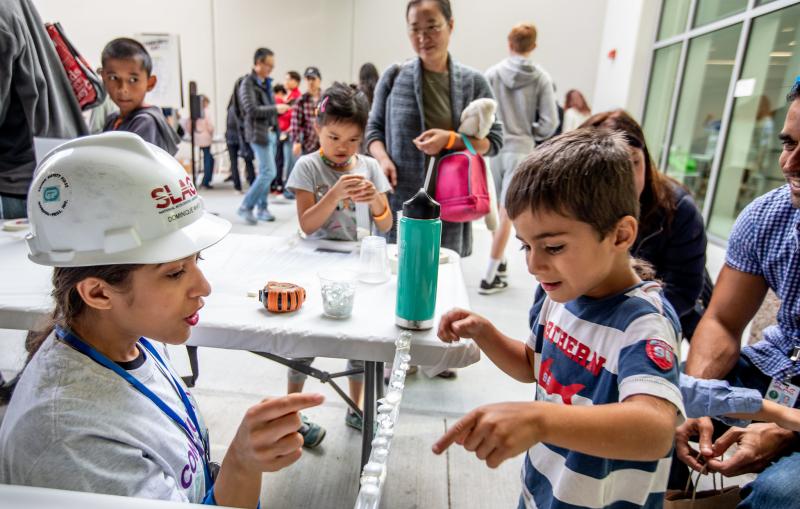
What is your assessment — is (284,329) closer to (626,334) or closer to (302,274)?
(302,274)

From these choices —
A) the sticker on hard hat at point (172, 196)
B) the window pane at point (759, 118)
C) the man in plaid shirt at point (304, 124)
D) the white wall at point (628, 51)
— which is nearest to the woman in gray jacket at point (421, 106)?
the sticker on hard hat at point (172, 196)

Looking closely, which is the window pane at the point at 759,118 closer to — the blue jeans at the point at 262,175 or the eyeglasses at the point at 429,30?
the eyeglasses at the point at 429,30

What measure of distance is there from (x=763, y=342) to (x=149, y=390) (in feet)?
5.71

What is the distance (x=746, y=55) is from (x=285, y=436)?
195 inches

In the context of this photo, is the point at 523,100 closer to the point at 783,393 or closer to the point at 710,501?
the point at 783,393

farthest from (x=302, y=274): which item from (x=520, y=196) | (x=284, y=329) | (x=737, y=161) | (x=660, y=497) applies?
(x=737, y=161)

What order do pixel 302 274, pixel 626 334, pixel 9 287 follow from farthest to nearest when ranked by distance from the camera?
pixel 302 274 < pixel 9 287 < pixel 626 334

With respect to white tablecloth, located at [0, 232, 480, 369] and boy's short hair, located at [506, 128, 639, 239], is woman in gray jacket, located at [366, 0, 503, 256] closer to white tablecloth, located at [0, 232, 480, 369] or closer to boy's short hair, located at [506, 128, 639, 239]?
white tablecloth, located at [0, 232, 480, 369]

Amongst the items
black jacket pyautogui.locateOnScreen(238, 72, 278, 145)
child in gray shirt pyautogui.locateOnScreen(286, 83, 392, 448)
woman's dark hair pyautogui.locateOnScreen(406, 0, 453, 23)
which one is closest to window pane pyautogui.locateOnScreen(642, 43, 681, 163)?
woman's dark hair pyautogui.locateOnScreen(406, 0, 453, 23)

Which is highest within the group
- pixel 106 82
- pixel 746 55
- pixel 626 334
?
pixel 746 55

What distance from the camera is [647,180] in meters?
1.74

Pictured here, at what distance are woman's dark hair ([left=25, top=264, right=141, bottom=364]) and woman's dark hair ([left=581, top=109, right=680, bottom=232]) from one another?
1.55 m

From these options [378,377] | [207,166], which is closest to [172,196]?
[378,377]

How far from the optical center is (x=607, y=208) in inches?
34.6
